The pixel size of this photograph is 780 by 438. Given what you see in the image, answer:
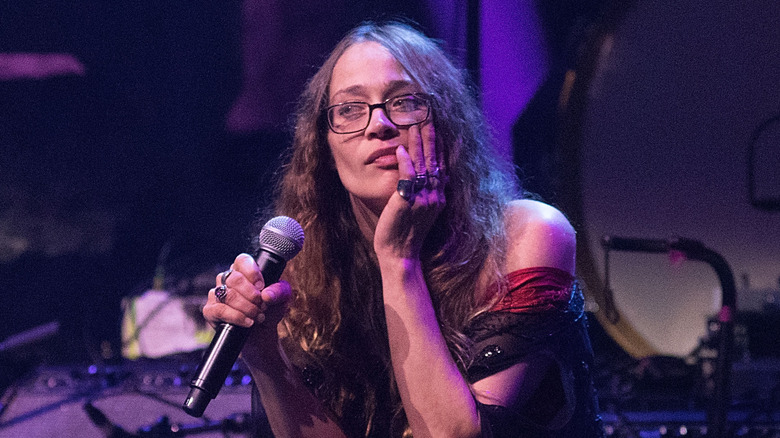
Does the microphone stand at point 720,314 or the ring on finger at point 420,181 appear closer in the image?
the ring on finger at point 420,181

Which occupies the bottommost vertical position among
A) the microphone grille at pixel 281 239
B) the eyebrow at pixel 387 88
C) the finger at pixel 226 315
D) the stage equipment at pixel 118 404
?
the stage equipment at pixel 118 404

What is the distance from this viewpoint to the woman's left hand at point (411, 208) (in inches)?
48.3

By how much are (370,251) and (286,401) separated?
46cm

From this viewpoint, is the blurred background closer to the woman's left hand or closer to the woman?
the woman

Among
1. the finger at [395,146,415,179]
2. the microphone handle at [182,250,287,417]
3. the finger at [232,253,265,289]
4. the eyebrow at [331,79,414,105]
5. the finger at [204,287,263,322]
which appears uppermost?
the eyebrow at [331,79,414,105]

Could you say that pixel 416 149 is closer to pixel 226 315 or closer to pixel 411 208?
pixel 411 208

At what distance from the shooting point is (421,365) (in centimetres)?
117

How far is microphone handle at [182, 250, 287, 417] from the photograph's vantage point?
908 millimetres

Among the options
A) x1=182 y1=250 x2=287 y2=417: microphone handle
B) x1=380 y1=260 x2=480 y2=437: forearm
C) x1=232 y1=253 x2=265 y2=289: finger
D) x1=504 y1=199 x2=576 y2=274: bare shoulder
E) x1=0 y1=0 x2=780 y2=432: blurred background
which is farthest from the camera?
x1=0 y1=0 x2=780 y2=432: blurred background

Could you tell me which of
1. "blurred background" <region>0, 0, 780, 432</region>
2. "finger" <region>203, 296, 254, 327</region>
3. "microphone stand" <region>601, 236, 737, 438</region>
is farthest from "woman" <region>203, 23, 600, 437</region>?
"blurred background" <region>0, 0, 780, 432</region>

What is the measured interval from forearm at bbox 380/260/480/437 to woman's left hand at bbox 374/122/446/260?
4cm

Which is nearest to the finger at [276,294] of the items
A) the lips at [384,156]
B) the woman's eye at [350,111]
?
the lips at [384,156]

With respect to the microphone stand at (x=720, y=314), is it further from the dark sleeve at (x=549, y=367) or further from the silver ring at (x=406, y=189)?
the silver ring at (x=406, y=189)

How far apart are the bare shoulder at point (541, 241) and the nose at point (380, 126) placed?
375 mm
